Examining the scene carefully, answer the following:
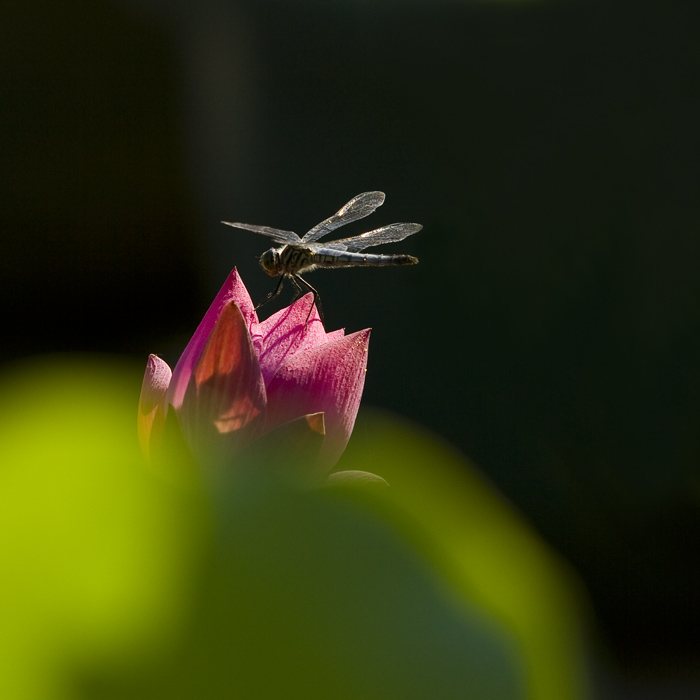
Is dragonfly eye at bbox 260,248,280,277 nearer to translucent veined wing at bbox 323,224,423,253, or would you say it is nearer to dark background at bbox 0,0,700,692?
translucent veined wing at bbox 323,224,423,253

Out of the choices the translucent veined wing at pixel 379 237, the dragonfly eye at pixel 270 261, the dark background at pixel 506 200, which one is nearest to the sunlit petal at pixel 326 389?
the dragonfly eye at pixel 270 261

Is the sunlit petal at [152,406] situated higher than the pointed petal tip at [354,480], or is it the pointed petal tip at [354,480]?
the sunlit petal at [152,406]

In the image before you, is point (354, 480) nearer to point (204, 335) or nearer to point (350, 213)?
point (204, 335)

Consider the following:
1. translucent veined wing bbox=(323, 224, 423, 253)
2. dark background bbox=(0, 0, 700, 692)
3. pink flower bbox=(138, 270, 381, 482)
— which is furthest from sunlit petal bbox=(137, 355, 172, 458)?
dark background bbox=(0, 0, 700, 692)

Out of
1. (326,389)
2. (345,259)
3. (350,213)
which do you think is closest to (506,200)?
(350,213)

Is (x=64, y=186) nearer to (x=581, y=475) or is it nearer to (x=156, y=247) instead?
(x=156, y=247)

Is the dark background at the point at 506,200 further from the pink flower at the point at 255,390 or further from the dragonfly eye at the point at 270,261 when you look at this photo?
the pink flower at the point at 255,390

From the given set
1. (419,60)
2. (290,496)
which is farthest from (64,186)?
(290,496)
